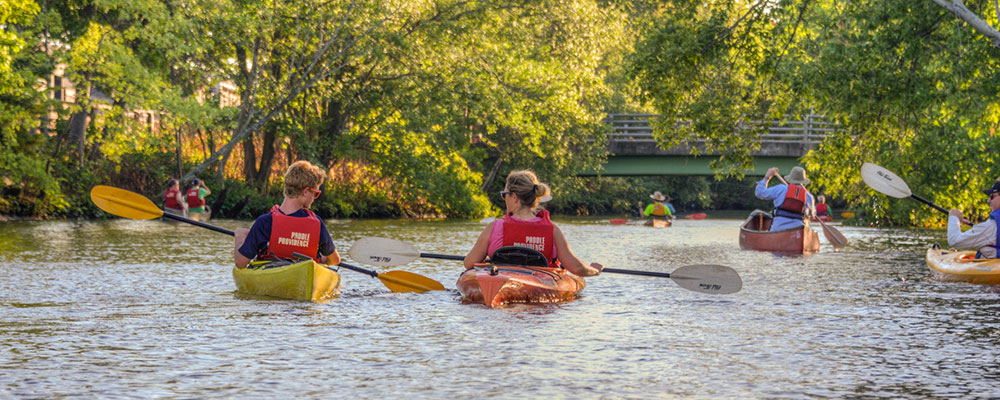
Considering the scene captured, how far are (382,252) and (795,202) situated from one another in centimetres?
902

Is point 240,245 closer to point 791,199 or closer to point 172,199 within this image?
point 791,199

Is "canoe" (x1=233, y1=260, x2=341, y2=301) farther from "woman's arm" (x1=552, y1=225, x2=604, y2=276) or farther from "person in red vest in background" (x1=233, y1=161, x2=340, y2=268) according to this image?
"woman's arm" (x1=552, y1=225, x2=604, y2=276)

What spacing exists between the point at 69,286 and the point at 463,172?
878 inches

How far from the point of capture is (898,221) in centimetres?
3164

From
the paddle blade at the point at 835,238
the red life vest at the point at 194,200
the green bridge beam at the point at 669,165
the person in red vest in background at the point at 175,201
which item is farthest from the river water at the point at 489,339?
the green bridge beam at the point at 669,165

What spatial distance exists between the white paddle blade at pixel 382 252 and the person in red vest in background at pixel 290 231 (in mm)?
1285

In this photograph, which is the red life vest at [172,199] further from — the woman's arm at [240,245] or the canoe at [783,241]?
the woman's arm at [240,245]

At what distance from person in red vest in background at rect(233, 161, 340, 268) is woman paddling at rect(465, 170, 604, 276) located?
122 centimetres

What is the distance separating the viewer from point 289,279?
902 centimetres

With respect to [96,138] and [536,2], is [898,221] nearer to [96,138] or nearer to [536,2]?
[536,2]

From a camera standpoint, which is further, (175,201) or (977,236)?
(175,201)

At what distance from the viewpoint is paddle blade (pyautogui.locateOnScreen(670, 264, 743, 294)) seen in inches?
380

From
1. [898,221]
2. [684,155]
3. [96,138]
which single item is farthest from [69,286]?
[684,155]

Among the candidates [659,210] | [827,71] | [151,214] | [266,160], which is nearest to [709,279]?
[151,214]
